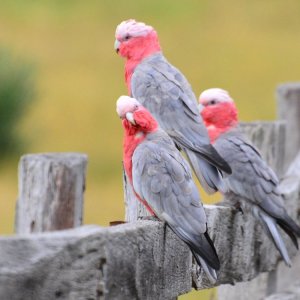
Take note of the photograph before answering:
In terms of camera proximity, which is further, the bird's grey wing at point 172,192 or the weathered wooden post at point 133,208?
the weathered wooden post at point 133,208

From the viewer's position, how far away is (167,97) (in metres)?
6.44

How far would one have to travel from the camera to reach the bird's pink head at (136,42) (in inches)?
263

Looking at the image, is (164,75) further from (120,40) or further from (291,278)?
(291,278)

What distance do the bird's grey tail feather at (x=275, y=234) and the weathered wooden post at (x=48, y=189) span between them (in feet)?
3.25

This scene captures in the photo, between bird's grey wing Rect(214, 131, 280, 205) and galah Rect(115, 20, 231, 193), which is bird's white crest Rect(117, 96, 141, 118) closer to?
galah Rect(115, 20, 231, 193)

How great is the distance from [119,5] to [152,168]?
65.0 feet

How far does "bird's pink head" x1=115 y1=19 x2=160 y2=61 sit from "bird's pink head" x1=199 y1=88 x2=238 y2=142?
0.42 m

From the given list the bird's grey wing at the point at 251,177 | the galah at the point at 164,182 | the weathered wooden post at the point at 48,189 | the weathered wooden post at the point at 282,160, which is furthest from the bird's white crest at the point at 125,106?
the weathered wooden post at the point at 282,160

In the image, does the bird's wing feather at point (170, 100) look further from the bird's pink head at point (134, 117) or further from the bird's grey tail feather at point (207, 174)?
the bird's pink head at point (134, 117)

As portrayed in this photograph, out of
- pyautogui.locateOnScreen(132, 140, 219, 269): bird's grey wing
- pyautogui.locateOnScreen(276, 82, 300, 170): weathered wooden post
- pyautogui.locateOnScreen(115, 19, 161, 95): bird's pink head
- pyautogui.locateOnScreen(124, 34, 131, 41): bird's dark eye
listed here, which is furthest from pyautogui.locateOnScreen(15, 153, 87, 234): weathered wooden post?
pyautogui.locateOnScreen(276, 82, 300, 170): weathered wooden post

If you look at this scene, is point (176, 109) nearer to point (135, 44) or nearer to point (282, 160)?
point (135, 44)

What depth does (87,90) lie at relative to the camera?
2086 cm

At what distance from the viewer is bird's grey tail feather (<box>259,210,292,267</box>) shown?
6082mm

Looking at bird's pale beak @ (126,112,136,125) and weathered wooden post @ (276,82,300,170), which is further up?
weathered wooden post @ (276,82,300,170)
